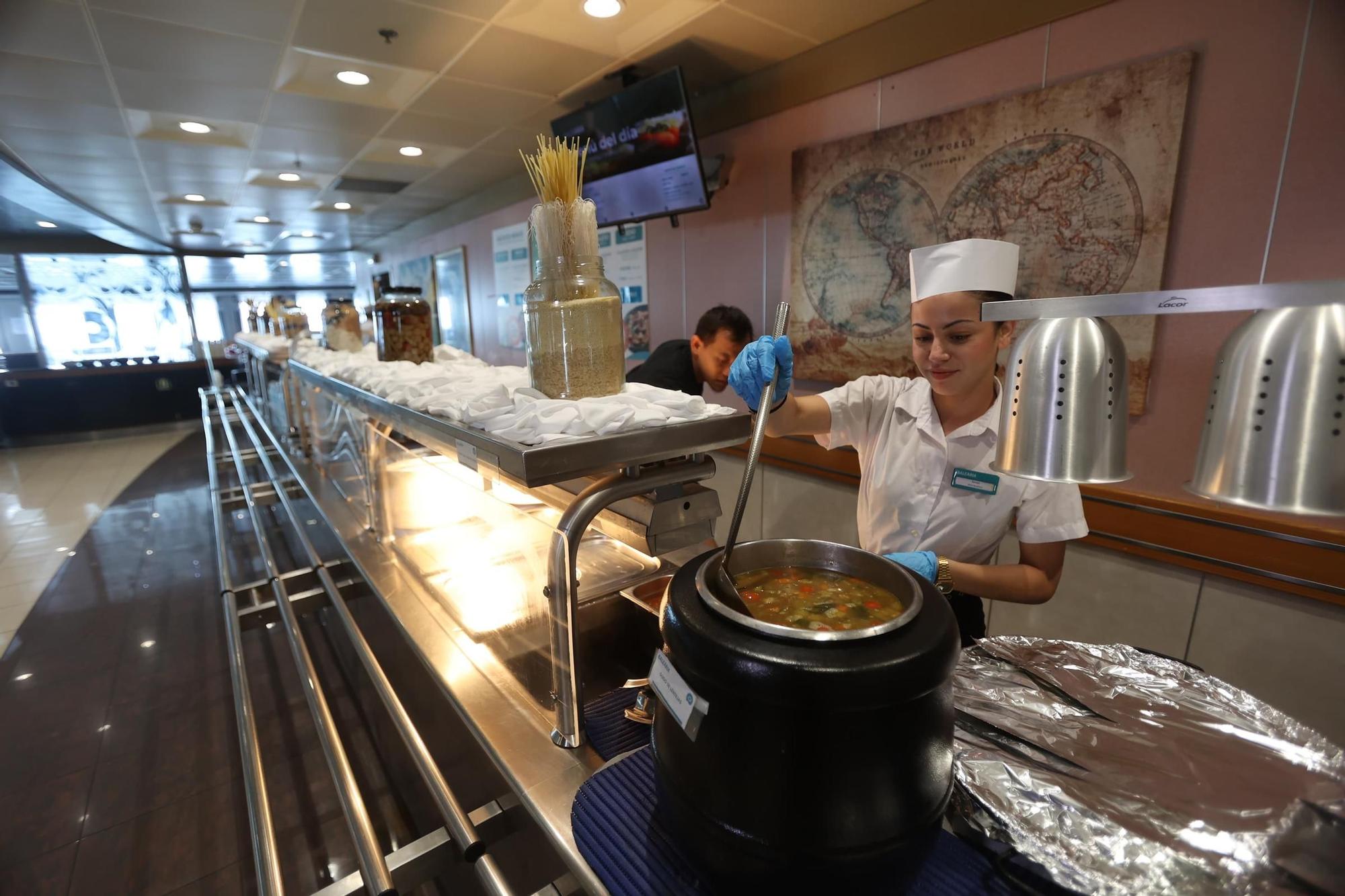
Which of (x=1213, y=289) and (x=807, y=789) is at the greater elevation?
(x=1213, y=289)

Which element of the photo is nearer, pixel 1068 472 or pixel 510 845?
pixel 1068 472

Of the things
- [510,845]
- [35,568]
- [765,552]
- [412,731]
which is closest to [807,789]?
[765,552]

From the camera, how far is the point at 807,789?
59 cm

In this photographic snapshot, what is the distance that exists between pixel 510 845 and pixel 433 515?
3.33 ft

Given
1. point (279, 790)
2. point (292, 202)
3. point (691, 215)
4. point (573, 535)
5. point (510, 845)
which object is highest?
point (292, 202)

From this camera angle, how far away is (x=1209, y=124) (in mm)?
2148

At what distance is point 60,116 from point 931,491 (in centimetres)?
603

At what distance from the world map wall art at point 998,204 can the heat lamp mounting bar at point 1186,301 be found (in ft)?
6.68

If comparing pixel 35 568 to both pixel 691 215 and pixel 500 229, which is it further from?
pixel 691 215

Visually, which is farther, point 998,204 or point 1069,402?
point 998,204

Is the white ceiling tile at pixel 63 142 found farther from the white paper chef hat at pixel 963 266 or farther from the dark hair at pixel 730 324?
the white paper chef hat at pixel 963 266

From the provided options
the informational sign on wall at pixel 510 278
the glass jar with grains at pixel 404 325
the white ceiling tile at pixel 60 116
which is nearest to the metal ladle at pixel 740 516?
the glass jar with grains at pixel 404 325

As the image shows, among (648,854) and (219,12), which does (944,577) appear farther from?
(219,12)

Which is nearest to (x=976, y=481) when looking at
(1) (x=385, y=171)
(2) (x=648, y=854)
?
(2) (x=648, y=854)
